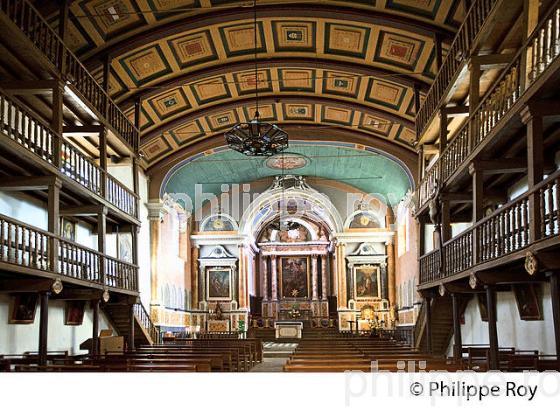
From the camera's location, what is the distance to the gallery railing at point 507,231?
349 inches

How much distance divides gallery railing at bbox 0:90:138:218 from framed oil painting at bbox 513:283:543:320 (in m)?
10.0

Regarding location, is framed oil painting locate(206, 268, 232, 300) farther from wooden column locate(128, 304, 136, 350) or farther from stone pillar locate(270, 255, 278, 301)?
wooden column locate(128, 304, 136, 350)

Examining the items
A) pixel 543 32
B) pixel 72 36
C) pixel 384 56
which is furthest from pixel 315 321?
pixel 543 32

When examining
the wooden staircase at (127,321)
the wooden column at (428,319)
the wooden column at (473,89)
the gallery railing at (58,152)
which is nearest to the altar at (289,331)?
the wooden staircase at (127,321)

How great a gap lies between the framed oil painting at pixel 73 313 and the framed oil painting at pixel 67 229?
186 centimetres

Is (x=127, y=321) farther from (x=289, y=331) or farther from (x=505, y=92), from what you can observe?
(x=505, y=92)

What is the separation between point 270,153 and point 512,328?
772cm

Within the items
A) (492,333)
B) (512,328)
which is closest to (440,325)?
(512,328)

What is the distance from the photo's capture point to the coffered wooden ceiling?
16.0m

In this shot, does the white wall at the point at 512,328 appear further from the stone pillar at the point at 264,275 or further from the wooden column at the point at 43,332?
the stone pillar at the point at 264,275

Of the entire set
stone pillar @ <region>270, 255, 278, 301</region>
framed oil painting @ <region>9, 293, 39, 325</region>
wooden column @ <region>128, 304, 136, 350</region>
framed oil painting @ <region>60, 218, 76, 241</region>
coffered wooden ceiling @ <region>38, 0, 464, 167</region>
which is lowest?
wooden column @ <region>128, 304, 136, 350</region>

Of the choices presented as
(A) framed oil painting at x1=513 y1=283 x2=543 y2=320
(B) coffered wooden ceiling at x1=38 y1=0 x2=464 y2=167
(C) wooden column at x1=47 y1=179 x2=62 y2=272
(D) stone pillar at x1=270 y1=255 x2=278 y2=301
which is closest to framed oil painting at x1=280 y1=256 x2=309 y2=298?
(D) stone pillar at x1=270 y1=255 x2=278 y2=301

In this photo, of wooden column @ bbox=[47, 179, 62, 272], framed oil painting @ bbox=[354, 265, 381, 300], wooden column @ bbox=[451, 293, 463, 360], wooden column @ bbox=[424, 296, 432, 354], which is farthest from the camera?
framed oil painting @ bbox=[354, 265, 381, 300]
